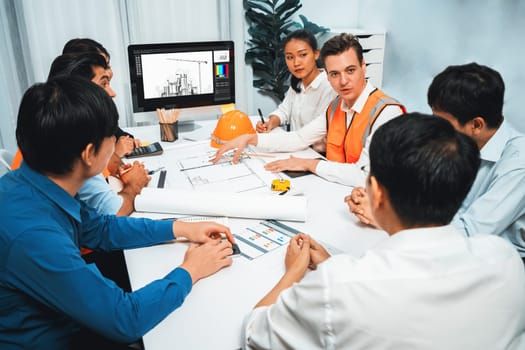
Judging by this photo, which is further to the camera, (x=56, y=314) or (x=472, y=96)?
(x=472, y=96)

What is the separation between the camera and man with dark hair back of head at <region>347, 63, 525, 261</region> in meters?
1.23

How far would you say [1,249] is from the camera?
0.83 meters

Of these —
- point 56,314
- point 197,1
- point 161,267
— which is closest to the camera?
point 56,314

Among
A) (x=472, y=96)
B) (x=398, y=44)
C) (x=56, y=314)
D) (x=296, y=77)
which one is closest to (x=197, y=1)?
(x=296, y=77)

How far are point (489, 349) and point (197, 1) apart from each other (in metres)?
3.13

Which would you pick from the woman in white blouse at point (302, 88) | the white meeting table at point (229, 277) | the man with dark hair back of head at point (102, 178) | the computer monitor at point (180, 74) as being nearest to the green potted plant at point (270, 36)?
the woman in white blouse at point (302, 88)

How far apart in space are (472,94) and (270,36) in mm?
2385

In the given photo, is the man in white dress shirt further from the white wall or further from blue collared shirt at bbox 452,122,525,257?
the white wall

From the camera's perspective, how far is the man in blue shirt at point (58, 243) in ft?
2.70

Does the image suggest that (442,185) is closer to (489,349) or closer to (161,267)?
(489,349)

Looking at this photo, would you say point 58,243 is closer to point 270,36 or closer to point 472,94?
point 472,94

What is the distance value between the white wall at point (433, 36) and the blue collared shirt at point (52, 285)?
7.47 ft

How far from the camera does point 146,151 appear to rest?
6.68ft

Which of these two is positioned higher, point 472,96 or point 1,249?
point 472,96
